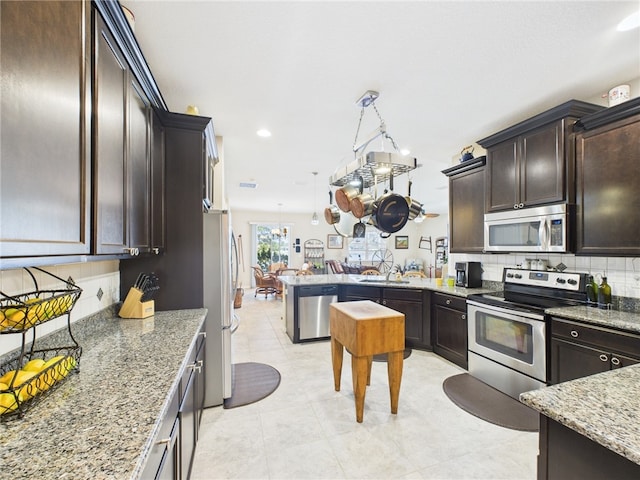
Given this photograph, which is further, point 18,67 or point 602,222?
point 602,222

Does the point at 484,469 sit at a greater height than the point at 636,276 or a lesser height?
lesser

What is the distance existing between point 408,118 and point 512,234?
153 centimetres

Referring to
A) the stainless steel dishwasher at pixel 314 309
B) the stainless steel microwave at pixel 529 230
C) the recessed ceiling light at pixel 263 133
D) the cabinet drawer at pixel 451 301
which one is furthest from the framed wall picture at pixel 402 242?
the recessed ceiling light at pixel 263 133

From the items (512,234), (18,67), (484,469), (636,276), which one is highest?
(18,67)

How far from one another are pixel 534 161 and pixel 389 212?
4.68 ft

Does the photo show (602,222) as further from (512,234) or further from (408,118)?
(408,118)

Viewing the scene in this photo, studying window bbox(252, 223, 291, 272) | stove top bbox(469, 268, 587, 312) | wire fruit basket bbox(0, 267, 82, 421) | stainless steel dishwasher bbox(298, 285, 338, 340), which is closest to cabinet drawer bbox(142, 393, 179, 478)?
wire fruit basket bbox(0, 267, 82, 421)

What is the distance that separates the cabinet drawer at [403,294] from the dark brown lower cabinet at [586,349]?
5.21 feet

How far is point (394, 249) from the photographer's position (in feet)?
38.4

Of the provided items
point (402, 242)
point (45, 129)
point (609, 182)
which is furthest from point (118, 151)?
point (402, 242)

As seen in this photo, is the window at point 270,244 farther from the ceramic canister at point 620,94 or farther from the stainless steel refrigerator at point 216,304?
the ceramic canister at point 620,94

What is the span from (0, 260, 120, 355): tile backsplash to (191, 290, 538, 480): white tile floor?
1167 mm

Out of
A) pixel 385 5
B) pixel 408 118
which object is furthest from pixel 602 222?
pixel 385 5

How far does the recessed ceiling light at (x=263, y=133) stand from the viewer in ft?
10.4
